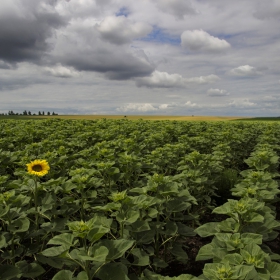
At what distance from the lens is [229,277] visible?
2.06m

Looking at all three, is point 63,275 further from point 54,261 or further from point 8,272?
point 54,261

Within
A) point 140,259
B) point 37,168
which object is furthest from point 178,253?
point 37,168

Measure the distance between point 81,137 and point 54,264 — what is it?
5.98 meters

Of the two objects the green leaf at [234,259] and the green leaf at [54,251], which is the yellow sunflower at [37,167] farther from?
the green leaf at [234,259]

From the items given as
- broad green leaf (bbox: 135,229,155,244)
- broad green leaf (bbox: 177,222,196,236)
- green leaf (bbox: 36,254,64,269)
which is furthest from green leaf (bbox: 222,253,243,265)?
green leaf (bbox: 36,254,64,269)

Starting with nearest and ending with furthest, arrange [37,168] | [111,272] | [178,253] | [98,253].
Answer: [98,253]
[111,272]
[178,253]
[37,168]

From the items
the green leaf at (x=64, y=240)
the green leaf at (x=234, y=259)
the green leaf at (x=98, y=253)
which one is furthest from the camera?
the green leaf at (x=64, y=240)

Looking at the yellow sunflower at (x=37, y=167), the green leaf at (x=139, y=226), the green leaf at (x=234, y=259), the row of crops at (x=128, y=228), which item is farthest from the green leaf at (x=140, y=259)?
the yellow sunflower at (x=37, y=167)

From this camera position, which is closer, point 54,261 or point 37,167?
point 54,261

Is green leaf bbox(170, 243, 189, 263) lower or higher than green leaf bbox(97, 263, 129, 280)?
lower

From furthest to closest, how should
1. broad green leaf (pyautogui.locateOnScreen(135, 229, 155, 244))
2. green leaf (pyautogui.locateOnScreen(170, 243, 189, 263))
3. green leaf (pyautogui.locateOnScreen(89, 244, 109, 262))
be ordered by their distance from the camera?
green leaf (pyautogui.locateOnScreen(170, 243, 189, 263)) → broad green leaf (pyautogui.locateOnScreen(135, 229, 155, 244)) → green leaf (pyautogui.locateOnScreen(89, 244, 109, 262))

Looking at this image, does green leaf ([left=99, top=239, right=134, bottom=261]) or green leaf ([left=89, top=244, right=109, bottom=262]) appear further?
green leaf ([left=99, top=239, right=134, bottom=261])

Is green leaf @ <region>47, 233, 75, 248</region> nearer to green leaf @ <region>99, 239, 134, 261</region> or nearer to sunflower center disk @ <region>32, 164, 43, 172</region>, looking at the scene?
green leaf @ <region>99, 239, 134, 261</region>

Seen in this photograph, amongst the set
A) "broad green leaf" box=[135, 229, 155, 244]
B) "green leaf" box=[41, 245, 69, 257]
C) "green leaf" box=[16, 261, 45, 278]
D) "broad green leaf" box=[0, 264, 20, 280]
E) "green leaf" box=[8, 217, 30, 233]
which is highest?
"green leaf" box=[8, 217, 30, 233]
